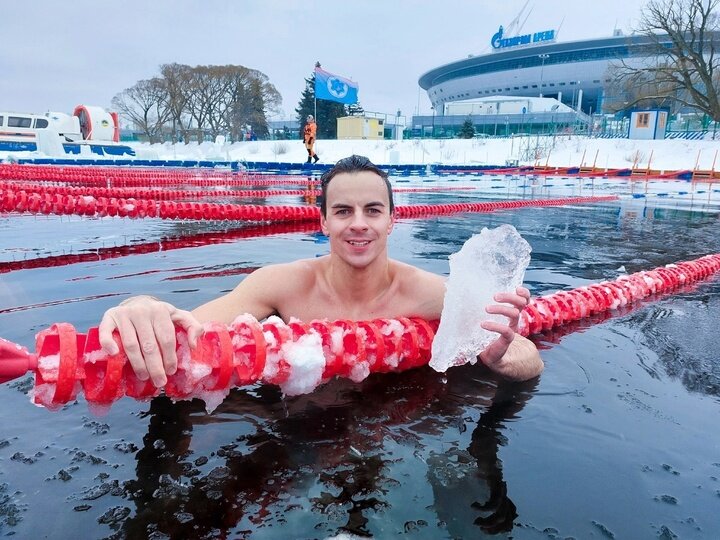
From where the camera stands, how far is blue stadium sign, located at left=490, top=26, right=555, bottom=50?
254 feet

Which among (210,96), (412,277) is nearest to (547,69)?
(210,96)

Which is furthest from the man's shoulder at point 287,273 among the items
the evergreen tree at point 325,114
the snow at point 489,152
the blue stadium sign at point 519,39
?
the blue stadium sign at point 519,39

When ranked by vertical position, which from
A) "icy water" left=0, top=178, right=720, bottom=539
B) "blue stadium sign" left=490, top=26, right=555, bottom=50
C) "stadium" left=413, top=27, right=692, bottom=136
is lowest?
"icy water" left=0, top=178, right=720, bottom=539

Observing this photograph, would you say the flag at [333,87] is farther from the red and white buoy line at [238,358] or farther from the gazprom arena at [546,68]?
the gazprom arena at [546,68]

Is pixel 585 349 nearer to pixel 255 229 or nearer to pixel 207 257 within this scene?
pixel 207 257

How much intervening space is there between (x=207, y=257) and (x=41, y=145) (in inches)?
1148

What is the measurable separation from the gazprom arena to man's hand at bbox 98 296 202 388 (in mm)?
75364

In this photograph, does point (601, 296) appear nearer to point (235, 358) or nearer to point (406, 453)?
point (406, 453)

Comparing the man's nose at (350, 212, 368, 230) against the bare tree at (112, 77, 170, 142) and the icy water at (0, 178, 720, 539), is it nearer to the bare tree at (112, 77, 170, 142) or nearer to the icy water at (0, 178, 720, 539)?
the icy water at (0, 178, 720, 539)

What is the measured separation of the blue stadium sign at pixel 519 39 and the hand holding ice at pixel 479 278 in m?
85.9

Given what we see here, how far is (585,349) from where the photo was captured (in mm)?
3457

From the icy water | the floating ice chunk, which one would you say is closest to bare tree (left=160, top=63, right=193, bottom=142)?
the icy water

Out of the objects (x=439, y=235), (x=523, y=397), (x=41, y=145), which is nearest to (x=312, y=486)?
(x=523, y=397)

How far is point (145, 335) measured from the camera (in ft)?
5.61
